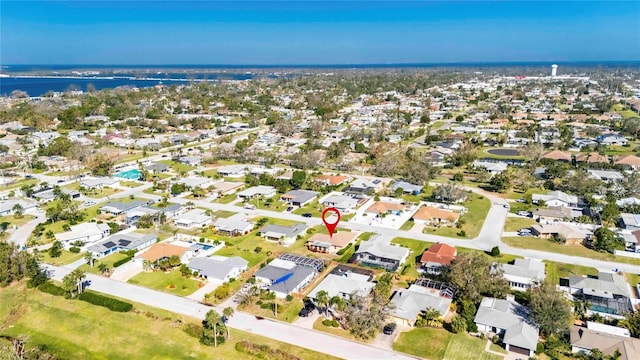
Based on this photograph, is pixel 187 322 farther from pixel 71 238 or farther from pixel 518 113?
pixel 518 113

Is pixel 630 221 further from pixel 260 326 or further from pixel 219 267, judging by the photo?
pixel 219 267

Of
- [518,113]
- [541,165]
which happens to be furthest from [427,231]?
[518,113]

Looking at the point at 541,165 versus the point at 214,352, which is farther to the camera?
the point at 541,165

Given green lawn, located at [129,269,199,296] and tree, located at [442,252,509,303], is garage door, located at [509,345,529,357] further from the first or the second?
green lawn, located at [129,269,199,296]

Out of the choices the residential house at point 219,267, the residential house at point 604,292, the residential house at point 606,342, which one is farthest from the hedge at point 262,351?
the residential house at point 604,292

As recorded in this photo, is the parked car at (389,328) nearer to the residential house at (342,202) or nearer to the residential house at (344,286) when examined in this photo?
the residential house at (344,286)

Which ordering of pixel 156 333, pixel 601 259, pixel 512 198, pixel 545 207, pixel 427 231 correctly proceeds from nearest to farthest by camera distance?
1. pixel 156 333
2. pixel 601 259
3. pixel 427 231
4. pixel 545 207
5. pixel 512 198

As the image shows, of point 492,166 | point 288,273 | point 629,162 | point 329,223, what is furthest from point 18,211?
point 629,162
